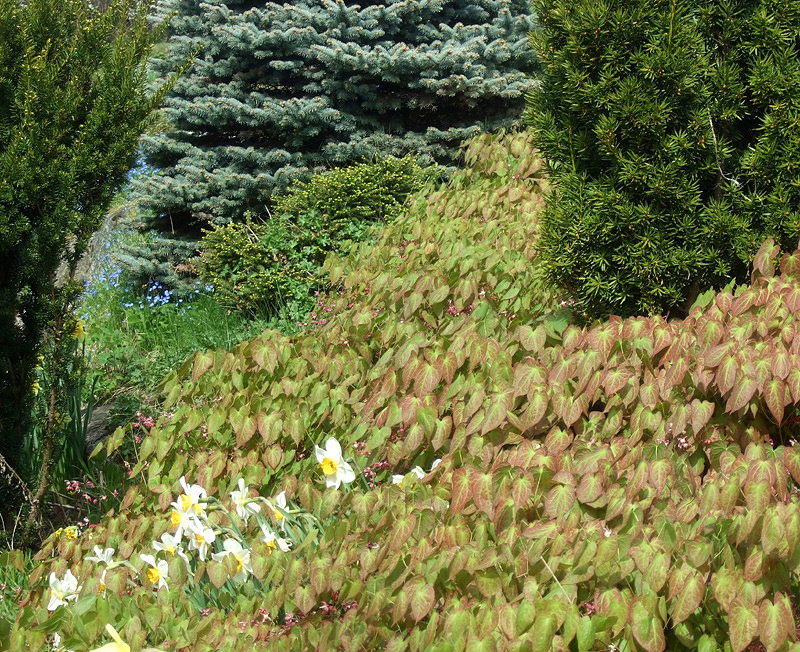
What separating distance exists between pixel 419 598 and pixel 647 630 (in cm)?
48

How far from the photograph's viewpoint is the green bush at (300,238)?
5.59 meters

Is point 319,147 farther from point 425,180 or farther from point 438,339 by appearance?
point 438,339

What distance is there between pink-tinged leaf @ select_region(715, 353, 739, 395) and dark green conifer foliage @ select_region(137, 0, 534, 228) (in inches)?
170

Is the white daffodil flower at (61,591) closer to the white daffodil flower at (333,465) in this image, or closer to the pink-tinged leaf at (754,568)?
the white daffodil flower at (333,465)

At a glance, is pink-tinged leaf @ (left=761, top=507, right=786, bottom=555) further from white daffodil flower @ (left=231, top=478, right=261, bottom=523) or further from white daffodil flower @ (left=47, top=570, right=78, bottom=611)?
white daffodil flower @ (left=47, top=570, right=78, bottom=611)

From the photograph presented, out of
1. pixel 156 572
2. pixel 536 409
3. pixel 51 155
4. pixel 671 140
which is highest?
pixel 671 140

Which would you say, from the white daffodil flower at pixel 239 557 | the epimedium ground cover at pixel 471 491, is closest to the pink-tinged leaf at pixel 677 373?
the epimedium ground cover at pixel 471 491

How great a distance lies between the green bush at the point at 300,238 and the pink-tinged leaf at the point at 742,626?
4.12 m

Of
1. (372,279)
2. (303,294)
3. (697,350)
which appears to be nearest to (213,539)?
(697,350)

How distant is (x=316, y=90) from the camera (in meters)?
6.39

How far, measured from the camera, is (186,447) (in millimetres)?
3336

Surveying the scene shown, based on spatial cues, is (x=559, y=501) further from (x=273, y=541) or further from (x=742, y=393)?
(x=273, y=541)

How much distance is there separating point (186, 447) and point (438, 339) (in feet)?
3.52

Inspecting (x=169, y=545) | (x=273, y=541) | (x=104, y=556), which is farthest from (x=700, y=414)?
(x=104, y=556)
